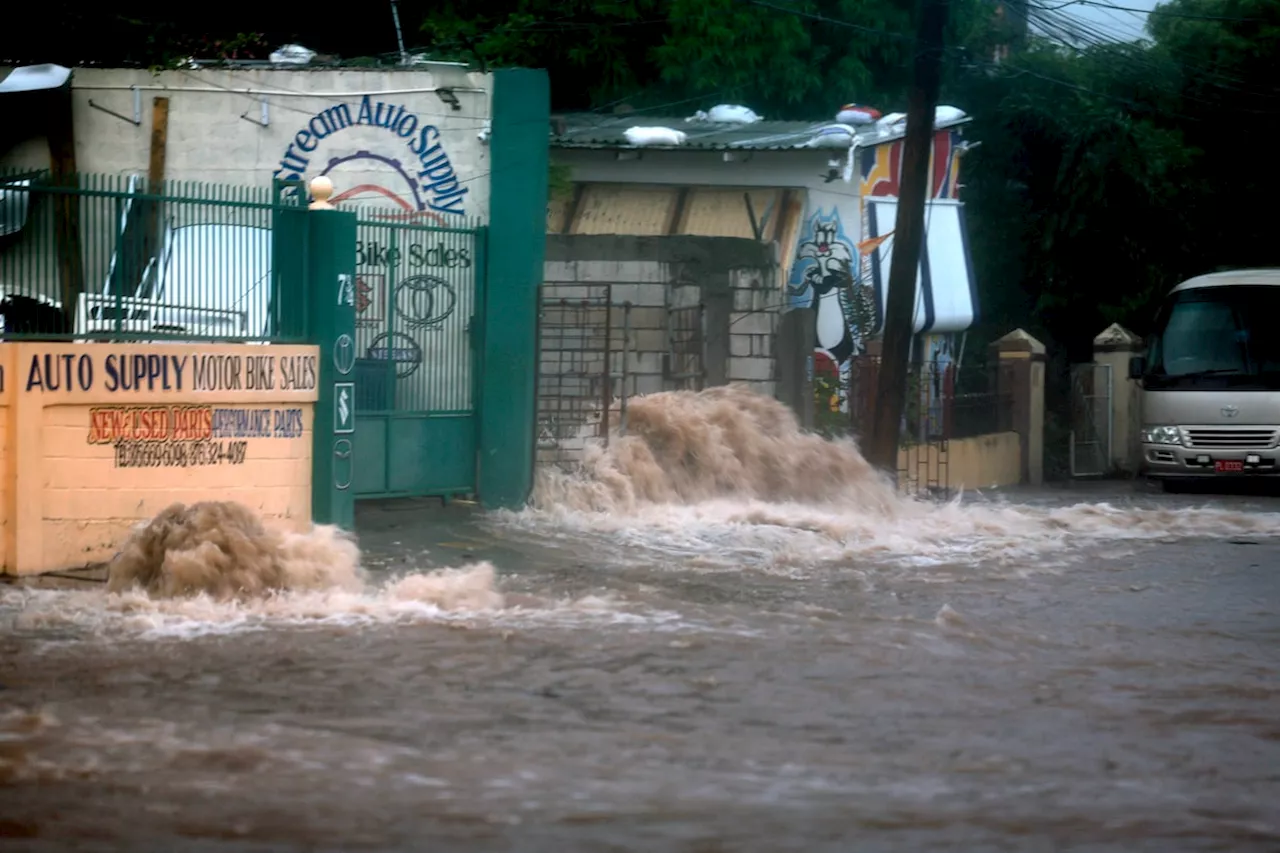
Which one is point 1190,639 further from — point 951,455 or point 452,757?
point 951,455

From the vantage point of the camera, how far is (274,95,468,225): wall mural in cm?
1602

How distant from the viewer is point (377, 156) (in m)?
16.4

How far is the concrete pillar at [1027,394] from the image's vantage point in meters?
23.1

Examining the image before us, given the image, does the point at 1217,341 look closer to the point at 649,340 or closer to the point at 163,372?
the point at 649,340

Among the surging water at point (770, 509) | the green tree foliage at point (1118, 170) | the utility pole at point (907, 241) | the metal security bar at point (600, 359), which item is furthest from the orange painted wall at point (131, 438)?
the green tree foliage at point (1118, 170)

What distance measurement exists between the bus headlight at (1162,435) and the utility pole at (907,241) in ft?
14.6

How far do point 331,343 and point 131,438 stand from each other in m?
1.92

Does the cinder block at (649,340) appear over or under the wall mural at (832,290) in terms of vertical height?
under

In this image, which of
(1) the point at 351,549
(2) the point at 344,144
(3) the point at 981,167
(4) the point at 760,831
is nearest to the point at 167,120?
(2) the point at 344,144

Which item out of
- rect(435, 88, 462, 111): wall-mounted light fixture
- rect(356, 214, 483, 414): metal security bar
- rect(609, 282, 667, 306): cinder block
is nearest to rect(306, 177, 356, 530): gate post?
rect(356, 214, 483, 414): metal security bar

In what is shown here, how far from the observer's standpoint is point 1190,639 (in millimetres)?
10047

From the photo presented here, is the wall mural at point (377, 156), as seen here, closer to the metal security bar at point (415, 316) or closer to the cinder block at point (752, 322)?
the metal security bar at point (415, 316)

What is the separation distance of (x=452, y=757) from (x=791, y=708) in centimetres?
178

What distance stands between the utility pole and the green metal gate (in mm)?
4935
